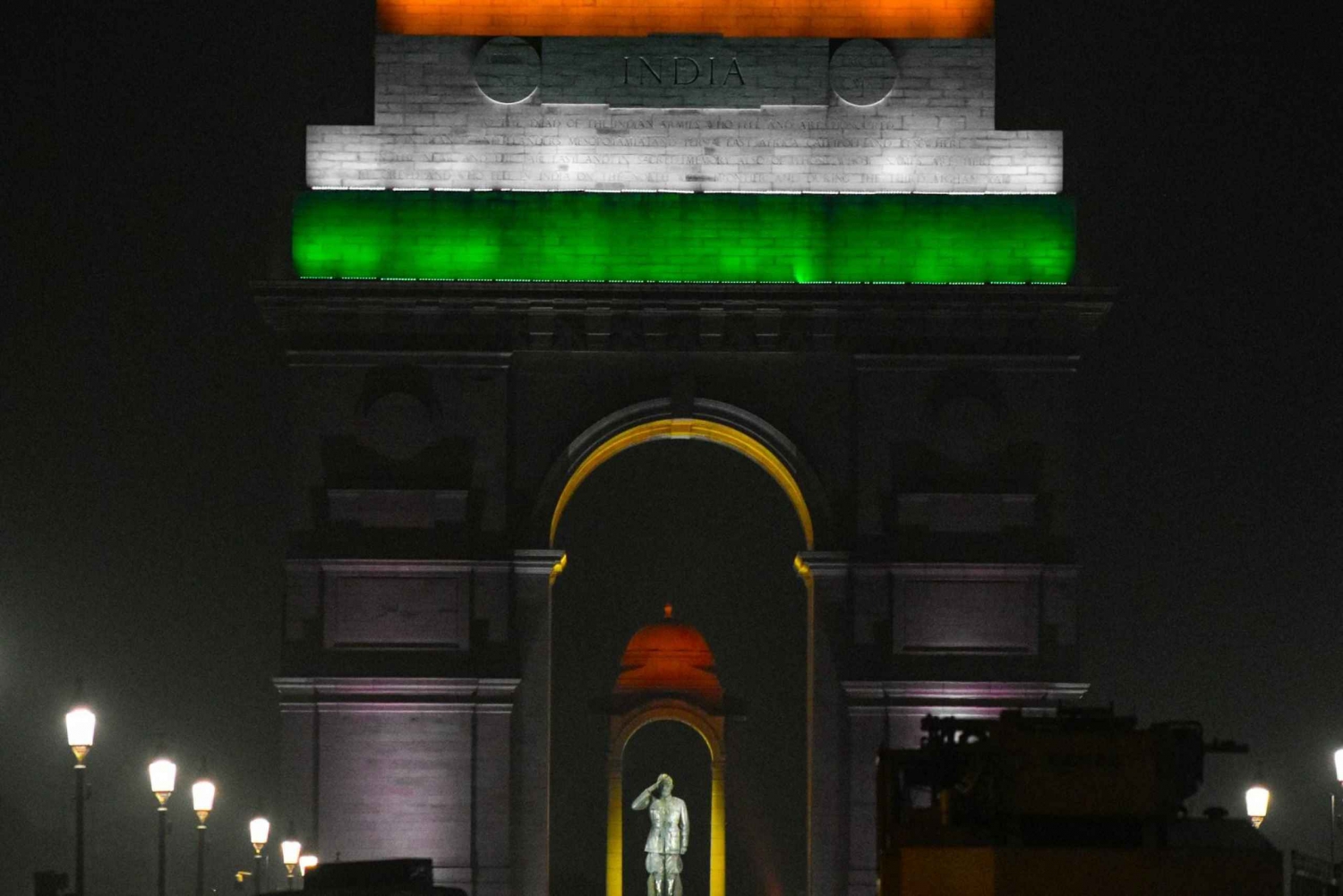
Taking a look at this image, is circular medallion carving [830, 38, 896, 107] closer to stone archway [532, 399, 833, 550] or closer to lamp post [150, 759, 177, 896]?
stone archway [532, 399, 833, 550]

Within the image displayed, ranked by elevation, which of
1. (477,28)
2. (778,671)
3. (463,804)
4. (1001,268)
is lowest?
(463,804)

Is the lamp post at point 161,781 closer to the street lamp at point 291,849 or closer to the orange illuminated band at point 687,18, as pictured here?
the street lamp at point 291,849

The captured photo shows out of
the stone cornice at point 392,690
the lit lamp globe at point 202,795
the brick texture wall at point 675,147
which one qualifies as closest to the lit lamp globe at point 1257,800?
the brick texture wall at point 675,147

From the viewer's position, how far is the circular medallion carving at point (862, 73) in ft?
149

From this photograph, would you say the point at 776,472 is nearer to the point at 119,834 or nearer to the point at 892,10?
the point at 892,10

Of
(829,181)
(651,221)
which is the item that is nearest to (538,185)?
(651,221)

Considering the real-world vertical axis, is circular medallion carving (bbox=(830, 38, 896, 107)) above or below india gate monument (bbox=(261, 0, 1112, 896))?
above

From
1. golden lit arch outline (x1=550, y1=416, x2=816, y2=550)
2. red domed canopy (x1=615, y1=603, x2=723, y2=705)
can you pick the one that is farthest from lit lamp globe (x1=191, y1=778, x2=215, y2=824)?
red domed canopy (x1=615, y1=603, x2=723, y2=705)

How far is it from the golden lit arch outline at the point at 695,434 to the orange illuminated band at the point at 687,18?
21.3 ft

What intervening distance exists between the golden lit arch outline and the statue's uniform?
8.62m

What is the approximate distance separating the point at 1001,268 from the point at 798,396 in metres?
3.92

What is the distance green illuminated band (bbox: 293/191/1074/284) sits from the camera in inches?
1773

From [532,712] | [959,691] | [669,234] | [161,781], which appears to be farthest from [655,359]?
[161,781]

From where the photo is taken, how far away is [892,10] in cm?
4616
